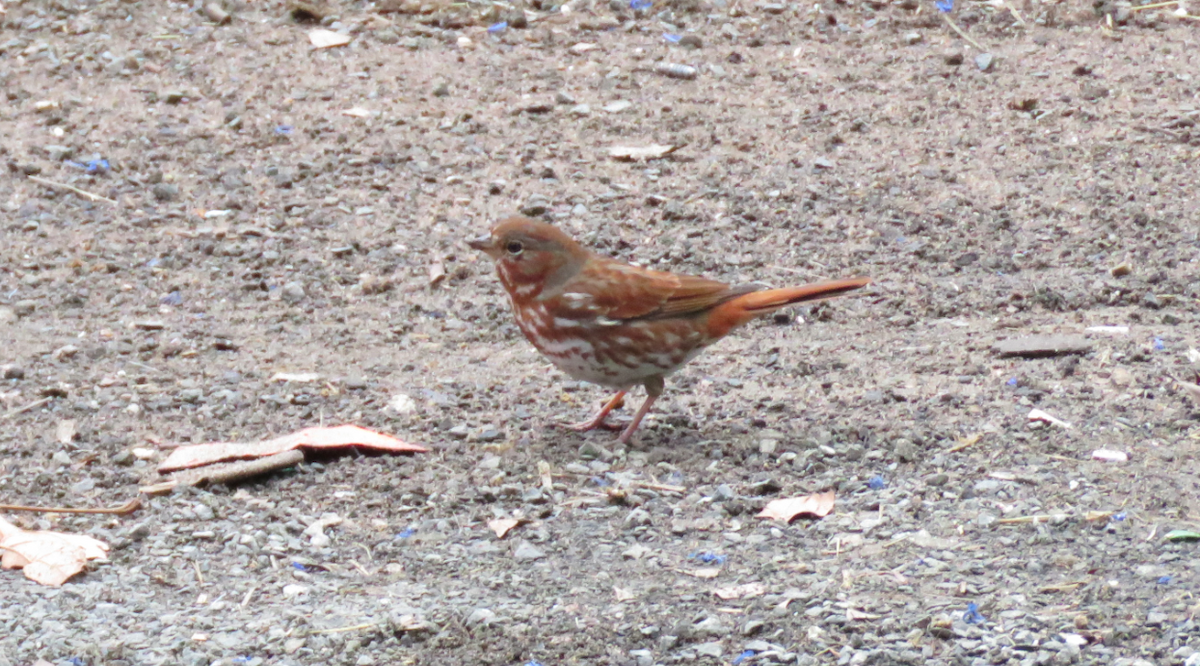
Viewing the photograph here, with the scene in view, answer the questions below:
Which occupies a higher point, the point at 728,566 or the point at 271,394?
the point at 728,566

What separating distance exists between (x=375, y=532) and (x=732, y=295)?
1.56 m

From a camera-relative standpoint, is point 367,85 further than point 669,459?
Yes

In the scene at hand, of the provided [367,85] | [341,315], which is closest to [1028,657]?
[341,315]

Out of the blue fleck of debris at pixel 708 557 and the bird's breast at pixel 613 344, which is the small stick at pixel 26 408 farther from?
the blue fleck of debris at pixel 708 557

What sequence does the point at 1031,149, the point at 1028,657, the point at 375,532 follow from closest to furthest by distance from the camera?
1. the point at 1028,657
2. the point at 375,532
3. the point at 1031,149

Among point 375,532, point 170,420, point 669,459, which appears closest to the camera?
point 375,532

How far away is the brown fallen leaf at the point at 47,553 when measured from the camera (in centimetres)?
415

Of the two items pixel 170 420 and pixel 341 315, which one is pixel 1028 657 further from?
pixel 341 315

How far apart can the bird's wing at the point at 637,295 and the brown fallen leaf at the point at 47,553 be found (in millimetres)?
1764

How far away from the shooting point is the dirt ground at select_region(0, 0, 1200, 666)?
152 inches

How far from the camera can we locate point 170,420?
207 inches

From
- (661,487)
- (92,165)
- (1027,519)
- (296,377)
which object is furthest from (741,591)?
(92,165)

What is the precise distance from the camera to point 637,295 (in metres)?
5.08

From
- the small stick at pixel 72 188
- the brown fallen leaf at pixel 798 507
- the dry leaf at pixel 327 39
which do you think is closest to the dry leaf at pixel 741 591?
the brown fallen leaf at pixel 798 507
